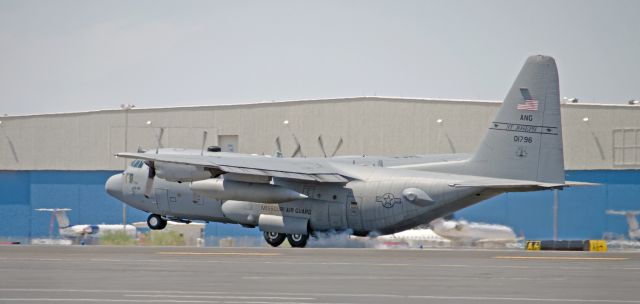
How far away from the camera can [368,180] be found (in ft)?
140

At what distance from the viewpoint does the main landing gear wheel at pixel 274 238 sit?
44.7 m

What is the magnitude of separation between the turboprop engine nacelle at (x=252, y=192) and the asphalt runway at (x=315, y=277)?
5879 mm

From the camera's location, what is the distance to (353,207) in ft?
140

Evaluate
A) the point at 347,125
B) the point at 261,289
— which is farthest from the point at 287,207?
the point at 347,125

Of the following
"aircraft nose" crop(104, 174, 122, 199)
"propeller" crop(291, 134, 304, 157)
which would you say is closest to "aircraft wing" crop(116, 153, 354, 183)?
"aircraft nose" crop(104, 174, 122, 199)

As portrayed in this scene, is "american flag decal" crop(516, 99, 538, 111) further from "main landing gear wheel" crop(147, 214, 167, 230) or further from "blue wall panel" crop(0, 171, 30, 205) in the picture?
"blue wall panel" crop(0, 171, 30, 205)

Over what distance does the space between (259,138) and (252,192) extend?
31.5m

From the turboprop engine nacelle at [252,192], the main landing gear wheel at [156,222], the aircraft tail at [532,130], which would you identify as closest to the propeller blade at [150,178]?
the main landing gear wheel at [156,222]

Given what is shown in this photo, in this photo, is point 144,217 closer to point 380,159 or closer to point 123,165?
point 123,165

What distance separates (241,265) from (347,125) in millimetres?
43619

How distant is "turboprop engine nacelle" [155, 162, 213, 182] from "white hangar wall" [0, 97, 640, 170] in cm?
3096

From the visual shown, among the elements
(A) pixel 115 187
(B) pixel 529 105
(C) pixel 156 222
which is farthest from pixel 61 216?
(B) pixel 529 105

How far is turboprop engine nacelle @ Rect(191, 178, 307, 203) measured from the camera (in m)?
42.8

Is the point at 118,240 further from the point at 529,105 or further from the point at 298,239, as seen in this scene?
the point at 529,105
